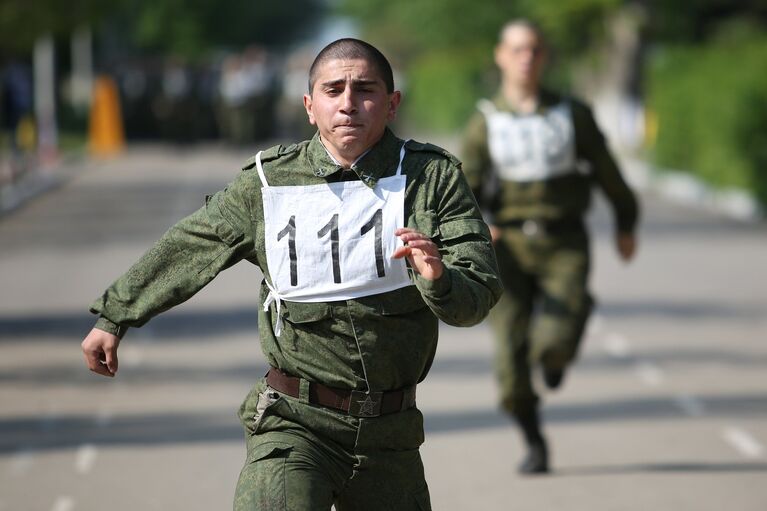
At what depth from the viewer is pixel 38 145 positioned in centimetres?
3650

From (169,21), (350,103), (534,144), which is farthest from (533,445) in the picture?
(169,21)

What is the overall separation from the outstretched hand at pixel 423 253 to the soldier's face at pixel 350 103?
1.65 ft

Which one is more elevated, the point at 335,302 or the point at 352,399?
the point at 335,302

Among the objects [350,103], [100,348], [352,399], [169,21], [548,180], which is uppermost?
[169,21]

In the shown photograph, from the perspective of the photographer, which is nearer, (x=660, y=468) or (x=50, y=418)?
(x=660, y=468)

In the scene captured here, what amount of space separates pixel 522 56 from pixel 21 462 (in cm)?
323

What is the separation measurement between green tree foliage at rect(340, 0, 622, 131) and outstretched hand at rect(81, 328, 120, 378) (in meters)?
34.5

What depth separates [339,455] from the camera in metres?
4.89

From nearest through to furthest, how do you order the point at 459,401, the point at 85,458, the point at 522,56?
the point at 522,56 → the point at 85,458 → the point at 459,401

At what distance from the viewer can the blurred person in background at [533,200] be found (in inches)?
338

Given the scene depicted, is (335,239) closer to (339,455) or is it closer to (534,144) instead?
→ (339,455)

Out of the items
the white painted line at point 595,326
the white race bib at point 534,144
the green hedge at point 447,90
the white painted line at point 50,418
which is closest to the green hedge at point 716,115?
the white painted line at point 595,326

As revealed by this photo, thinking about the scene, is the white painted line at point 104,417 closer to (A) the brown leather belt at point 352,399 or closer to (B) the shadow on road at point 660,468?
(B) the shadow on road at point 660,468

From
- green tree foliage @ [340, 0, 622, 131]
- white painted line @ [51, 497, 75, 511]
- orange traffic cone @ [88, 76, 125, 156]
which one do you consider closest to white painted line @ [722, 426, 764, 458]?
white painted line @ [51, 497, 75, 511]
